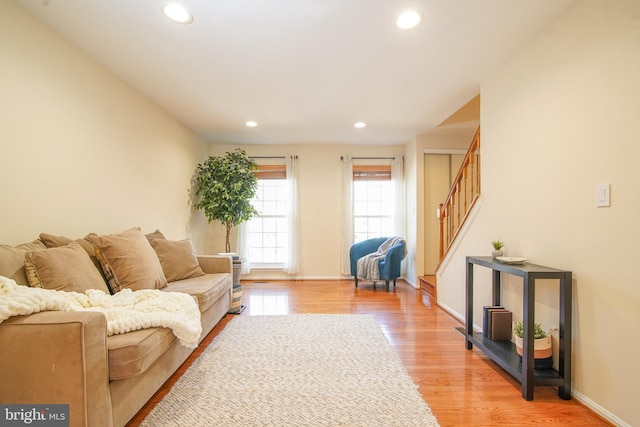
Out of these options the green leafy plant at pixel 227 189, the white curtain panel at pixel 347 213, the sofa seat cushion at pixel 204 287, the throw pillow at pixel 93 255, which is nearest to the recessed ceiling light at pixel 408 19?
the sofa seat cushion at pixel 204 287

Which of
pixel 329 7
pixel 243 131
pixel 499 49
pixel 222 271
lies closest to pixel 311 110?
pixel 243 131

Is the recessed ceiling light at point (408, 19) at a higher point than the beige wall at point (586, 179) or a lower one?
higher

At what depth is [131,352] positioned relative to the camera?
1.35 metres

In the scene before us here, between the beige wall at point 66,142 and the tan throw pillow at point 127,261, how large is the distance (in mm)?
320

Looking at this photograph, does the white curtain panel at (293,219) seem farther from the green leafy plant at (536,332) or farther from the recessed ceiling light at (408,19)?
the green leafy plant at (536,332)

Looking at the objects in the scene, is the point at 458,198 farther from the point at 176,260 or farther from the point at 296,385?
the point at 176,260

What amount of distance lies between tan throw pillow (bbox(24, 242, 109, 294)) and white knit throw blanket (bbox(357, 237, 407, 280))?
3386mm

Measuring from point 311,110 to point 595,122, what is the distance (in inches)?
105

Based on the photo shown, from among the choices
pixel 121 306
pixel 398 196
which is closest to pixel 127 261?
pixel 121 306

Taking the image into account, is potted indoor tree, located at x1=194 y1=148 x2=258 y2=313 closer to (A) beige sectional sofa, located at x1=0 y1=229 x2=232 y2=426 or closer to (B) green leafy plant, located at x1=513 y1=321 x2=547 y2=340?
(A) beige sectional sofa, located at x1=0 y1=229 x2=232 y2=426

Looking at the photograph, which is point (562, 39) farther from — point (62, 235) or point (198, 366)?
point (62, 235)

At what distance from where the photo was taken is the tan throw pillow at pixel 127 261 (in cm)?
210
